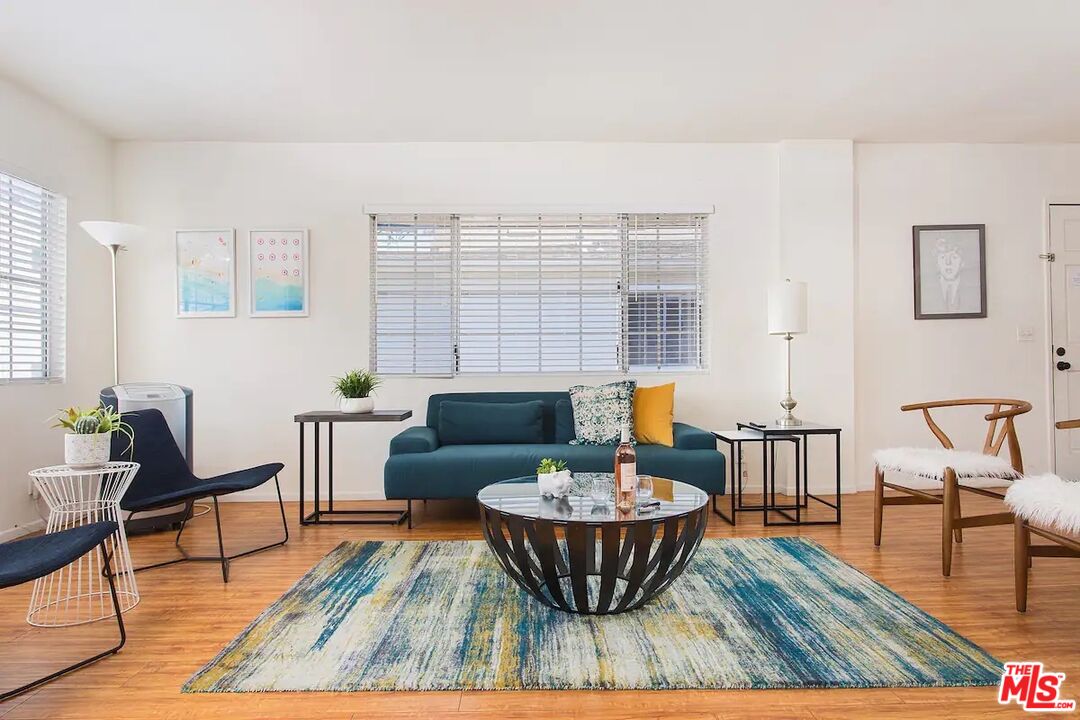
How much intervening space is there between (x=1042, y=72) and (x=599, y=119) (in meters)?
2.66

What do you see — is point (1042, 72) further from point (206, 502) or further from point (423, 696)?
point (206, 502)

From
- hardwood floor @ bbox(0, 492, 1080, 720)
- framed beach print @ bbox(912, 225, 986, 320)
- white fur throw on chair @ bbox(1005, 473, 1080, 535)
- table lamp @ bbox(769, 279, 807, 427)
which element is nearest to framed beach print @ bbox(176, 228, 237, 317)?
hardwood floor @ bbox(0, 492, 1080, 720)

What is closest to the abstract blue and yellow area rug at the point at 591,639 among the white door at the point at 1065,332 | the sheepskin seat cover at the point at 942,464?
the sheepskin seat cover at the point at 942,464

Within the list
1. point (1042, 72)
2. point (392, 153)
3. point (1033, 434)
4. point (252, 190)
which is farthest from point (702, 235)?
point (252, 190)

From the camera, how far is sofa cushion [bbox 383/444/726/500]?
350 cm

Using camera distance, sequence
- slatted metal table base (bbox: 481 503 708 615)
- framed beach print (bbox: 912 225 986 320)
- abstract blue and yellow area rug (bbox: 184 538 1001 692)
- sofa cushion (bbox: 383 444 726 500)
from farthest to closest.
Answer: framed beach print (bbox: 912 225 986 320) → sofa cushion (bbox: 383 444 726 500) → slatted metal table base (bbox: 481 503 708 615) → abstract blue and yellow area rug (bbox: 184 538 1001 692)

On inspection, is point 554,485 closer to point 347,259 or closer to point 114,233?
point 347,259

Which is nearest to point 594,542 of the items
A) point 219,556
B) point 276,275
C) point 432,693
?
point 432,693

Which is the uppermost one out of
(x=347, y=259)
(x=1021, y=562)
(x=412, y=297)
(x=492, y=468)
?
(x=347, y=259)

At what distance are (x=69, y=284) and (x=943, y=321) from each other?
21.2 ft

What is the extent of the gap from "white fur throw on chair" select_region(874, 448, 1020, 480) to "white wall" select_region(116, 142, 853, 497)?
1.42 meters

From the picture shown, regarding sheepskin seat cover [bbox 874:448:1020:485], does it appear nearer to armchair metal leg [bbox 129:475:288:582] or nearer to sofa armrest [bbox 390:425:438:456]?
sofa armrest [bbox 390:425:438:456]

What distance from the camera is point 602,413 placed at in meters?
3.89

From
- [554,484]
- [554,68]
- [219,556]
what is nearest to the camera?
[554,484]
